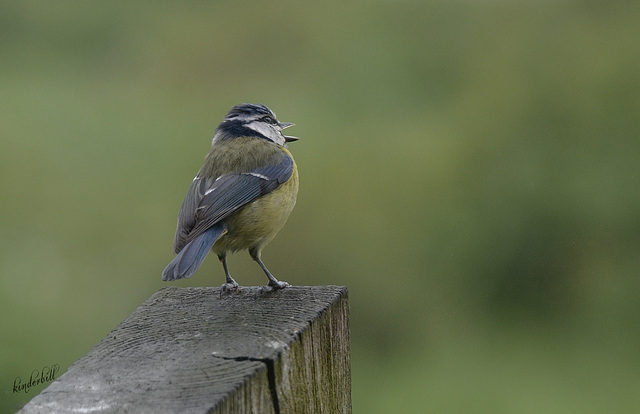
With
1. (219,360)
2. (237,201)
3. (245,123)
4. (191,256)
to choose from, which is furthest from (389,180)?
(219,360)

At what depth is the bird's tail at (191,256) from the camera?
2504 mm

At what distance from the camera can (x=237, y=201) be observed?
298 centimetres

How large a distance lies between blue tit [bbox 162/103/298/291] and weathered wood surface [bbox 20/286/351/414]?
20.0 inches

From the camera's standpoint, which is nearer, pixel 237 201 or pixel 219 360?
pixel 219 360

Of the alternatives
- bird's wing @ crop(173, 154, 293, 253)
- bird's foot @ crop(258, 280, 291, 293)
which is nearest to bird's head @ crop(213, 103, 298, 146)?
bird's wing @ crop(173, 154, 293, 253)

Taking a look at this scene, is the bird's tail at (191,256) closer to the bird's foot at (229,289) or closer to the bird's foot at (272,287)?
the bird's foot at (229,289)

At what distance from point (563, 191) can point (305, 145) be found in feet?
5.27

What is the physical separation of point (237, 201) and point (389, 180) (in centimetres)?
209

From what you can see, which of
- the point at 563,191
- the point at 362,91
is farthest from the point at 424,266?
the point at 362,91

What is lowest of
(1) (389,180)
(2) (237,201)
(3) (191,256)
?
(1) (389,180)

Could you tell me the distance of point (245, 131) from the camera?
3.50m

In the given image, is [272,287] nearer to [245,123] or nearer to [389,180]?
[245,123]

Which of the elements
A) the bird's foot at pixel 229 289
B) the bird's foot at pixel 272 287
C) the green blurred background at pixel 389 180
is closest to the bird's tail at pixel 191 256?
the bird's foot at pixel 229 289

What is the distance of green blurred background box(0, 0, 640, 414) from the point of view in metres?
4.46
